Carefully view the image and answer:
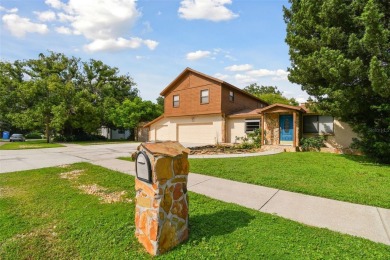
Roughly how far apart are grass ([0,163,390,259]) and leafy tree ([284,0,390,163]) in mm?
7060

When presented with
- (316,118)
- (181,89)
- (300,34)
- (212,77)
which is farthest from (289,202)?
(181,89)

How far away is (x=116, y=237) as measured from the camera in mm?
3217

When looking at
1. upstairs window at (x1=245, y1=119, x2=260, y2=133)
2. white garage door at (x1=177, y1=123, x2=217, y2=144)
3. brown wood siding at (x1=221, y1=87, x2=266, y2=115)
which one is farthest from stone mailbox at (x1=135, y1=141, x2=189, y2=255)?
white garage door at (x1=177, y1=123, x2=217, y2=144)

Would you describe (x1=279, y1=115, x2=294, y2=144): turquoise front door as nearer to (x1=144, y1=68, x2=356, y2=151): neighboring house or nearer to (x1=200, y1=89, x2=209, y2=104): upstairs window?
(x1=144, y1=68, x2=356, y2=151): neighboring house

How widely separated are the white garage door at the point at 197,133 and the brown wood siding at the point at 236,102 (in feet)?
6.99

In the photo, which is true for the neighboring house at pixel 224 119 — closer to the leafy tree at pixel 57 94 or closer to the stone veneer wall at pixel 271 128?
the stone veneer wall at pixel 271 128

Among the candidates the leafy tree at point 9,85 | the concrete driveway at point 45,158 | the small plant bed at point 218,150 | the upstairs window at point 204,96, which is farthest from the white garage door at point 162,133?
the leafy tree at point 9,85

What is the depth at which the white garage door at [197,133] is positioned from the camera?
19453 millimetres

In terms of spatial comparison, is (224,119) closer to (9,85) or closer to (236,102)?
(236,102)

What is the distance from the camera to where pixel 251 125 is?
1722 centimetres

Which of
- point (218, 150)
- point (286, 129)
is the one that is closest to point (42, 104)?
point (218, 150)

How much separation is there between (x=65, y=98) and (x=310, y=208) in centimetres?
2587

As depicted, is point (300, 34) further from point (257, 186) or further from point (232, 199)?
point (232, 199)

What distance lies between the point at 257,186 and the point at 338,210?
1.99 meters
